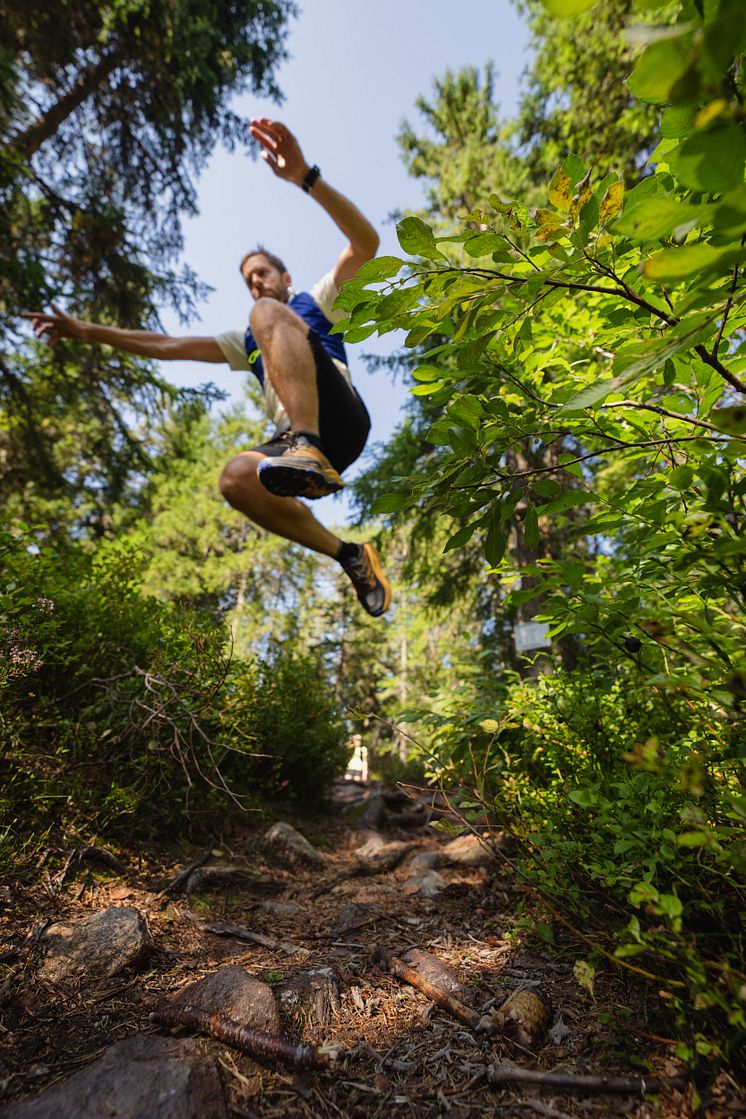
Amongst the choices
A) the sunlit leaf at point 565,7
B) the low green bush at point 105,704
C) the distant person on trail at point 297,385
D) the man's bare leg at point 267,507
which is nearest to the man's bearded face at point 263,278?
the distant person on trail at point 297,385

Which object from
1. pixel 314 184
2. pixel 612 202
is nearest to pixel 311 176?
pixel 314 184

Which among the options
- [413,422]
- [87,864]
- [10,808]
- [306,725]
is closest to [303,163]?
[10,808]

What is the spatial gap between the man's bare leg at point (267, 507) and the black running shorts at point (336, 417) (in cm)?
12

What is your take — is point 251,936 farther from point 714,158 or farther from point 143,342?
point 143,342

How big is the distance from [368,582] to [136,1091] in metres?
2.33

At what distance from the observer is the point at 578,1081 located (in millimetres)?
906

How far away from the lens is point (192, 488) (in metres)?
16.2

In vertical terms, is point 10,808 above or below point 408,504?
below

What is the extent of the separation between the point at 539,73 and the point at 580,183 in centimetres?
707

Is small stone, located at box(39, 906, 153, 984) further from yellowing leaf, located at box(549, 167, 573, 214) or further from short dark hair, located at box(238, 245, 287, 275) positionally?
short dark hair, located at box(238, 245, 287, 275)

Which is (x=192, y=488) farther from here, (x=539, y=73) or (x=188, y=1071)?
(x=188, y=1071)

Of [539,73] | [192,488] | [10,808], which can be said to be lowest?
[10,808]

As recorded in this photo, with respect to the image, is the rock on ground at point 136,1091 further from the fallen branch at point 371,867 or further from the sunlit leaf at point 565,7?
the sunlit leaf at point 565,7

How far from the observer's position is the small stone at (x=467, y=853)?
251cm
